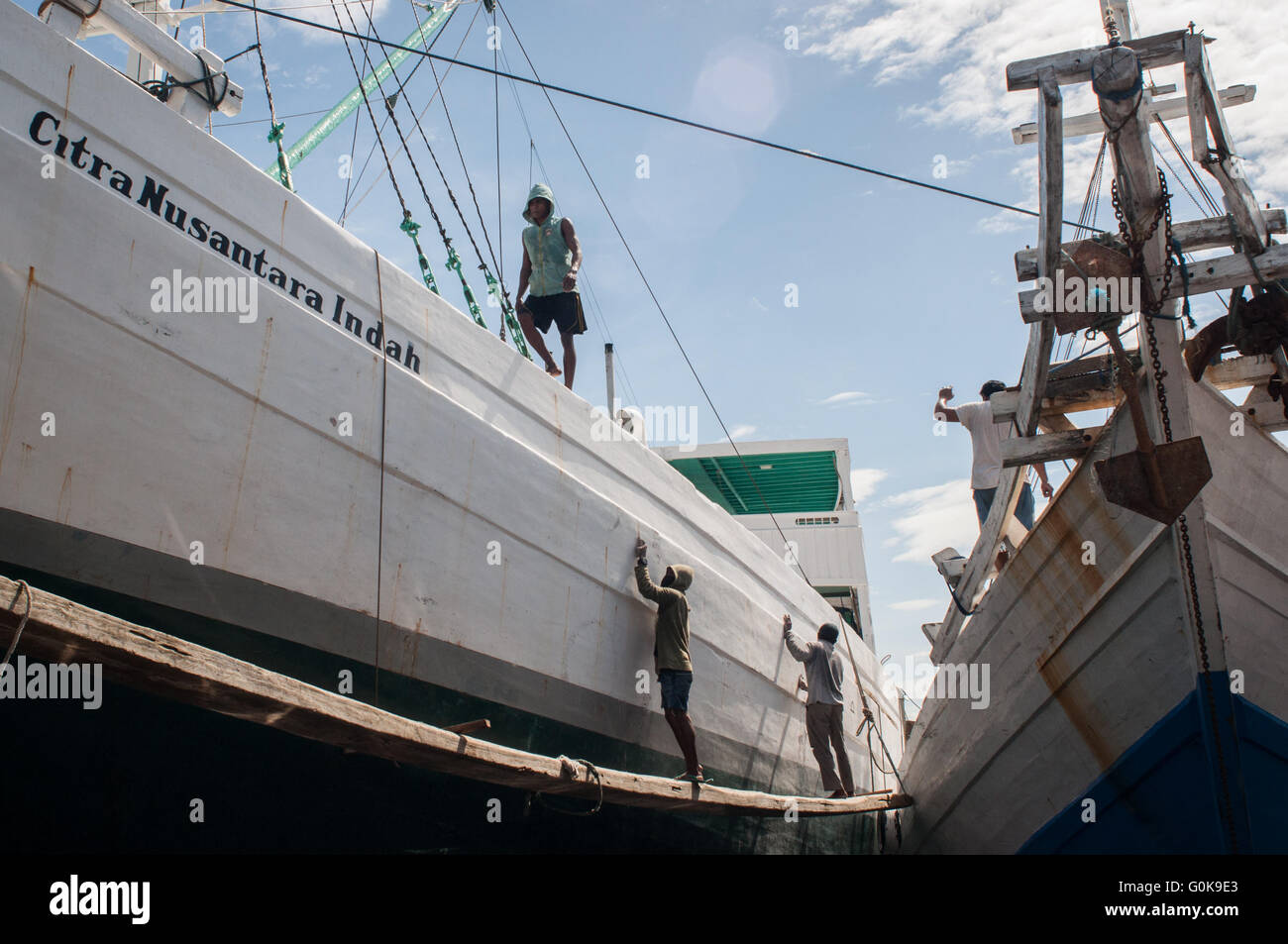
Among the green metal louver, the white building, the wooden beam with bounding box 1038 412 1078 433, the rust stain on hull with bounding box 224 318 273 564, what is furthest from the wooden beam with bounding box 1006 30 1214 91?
the green metal louver

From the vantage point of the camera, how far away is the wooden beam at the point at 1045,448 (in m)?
5.03

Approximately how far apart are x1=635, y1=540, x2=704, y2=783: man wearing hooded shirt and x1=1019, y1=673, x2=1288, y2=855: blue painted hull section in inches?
93.1

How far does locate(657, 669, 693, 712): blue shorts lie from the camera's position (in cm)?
511

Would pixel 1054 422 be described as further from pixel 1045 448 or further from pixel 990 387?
pixel 990 387

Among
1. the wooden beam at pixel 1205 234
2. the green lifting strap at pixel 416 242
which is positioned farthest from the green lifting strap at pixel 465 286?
the wooden beam at pixel 1205 234

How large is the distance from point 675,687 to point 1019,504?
4.22 m

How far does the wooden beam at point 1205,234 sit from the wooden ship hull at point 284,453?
272 cm

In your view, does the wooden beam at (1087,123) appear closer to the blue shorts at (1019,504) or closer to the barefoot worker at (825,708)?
the blue shorts at (1019,504)

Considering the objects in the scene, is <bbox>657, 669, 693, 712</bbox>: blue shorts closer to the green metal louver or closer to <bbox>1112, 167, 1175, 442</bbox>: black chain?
<bbox>1112, 167, 1175, 442</bbox>: black chain

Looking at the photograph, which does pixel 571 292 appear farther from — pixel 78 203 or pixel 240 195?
pixel 78 203

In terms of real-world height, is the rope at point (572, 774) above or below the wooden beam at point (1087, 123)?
below
